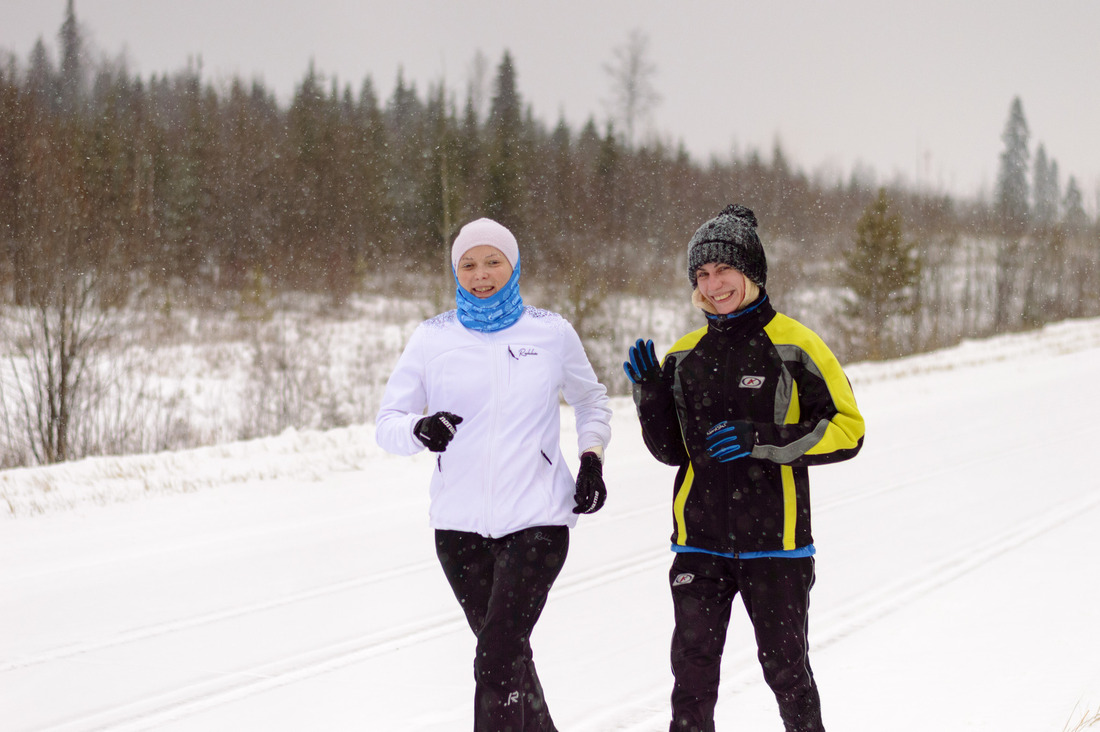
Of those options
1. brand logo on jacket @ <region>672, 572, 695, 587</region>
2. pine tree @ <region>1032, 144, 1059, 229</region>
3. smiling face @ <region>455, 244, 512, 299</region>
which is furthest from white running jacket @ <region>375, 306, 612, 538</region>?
pine tree @ <region>1032, 144, 1059, 229</region>

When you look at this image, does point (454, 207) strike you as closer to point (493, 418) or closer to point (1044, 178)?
point (493, 418)

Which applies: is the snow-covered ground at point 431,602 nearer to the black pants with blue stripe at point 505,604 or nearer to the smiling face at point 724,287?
the black pants with blue stripe at point 505,604

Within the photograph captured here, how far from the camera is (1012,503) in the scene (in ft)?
27.4

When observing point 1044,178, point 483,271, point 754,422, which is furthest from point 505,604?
point 1044,178

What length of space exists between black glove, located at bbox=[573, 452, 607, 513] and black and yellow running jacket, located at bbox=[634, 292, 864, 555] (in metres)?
0.23

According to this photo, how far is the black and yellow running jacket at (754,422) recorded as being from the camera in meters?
2.83

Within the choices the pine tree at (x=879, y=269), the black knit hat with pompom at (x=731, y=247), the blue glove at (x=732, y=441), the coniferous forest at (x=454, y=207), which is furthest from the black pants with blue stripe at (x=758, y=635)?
the pine tree at (x=879, y=269)

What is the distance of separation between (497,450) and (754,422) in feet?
2.55

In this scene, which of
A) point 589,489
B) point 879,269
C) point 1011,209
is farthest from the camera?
point 1011,209

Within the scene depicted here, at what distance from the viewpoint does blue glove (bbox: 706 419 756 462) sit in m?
2.79

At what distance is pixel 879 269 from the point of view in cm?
3800

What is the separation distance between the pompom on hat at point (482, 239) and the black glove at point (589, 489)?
70cm

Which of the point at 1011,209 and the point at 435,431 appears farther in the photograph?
the point at 1011,209

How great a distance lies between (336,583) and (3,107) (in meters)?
17.0
